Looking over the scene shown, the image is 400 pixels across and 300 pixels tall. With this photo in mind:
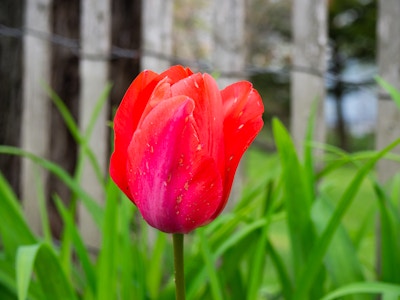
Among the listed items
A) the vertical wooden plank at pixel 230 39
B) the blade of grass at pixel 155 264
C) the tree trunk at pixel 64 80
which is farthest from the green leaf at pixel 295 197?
the tree trunk at pixel 64 80

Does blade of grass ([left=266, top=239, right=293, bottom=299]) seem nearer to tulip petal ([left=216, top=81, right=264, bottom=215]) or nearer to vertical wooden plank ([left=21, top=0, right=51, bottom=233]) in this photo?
tulip petal ([left=216, top=81, right=264, bottom=215])

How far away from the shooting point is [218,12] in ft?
5.34

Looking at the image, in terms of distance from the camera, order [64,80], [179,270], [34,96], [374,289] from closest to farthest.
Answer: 1. [179,270]
2. [374,289]
3. [34,96]
4. [64,80]

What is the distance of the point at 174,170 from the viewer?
0.39 meters

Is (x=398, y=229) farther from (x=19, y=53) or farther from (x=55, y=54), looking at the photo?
(x=19, y=53)

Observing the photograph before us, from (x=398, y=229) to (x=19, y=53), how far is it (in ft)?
5.98

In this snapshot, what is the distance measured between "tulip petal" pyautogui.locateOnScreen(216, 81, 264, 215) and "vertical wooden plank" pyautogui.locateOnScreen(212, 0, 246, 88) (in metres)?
1.17

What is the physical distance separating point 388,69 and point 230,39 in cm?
39

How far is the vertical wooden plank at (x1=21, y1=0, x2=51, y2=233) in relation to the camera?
2.00 metres

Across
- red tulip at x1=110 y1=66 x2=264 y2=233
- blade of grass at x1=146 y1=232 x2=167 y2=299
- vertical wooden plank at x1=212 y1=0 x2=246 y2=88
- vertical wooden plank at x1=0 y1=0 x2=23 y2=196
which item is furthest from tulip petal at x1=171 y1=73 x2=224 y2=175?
vertical wooden plank at x1=0 y1=0 x2=23 y2=196

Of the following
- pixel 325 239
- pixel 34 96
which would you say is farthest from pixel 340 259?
pixel 34 96

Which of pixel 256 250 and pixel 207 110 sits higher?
pixel 207 110

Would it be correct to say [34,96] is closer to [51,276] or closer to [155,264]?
[155,264]

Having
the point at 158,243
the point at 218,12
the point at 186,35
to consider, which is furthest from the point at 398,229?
the point at 186,35
